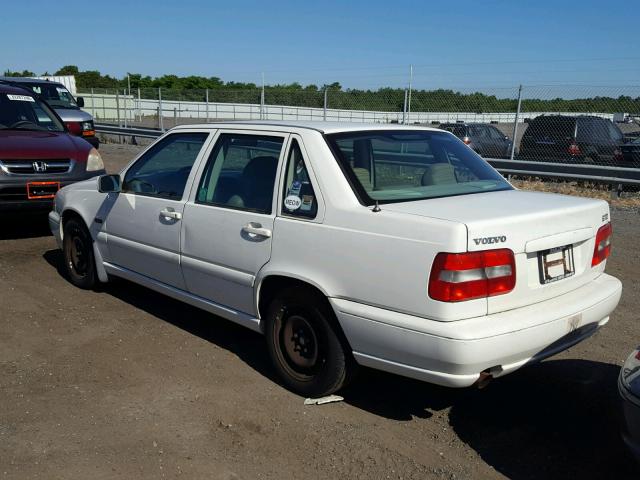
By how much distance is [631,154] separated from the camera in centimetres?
1273

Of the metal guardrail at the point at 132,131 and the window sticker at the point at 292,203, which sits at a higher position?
the window sticker at the point at 292,203

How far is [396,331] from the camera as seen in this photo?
325 centimetres

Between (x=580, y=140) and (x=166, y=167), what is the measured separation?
1091cm

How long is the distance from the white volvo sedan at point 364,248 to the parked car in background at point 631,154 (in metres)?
9.53

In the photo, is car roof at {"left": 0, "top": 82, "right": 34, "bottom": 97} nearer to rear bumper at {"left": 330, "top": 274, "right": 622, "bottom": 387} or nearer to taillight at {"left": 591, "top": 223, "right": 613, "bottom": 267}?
rear bumper at {"left": 330, "top": 274, "right": 622, "bottom": 387}

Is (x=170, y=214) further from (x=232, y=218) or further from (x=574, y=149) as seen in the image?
(x=574, y=149)

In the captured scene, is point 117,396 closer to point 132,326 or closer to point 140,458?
point 140,458

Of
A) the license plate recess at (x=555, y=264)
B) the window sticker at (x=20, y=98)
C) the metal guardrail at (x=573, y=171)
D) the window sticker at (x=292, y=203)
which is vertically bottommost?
the metal guardrail at (x=573, y=171)

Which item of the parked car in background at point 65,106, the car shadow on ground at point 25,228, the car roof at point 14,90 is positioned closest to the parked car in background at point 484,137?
the parked car in background at point 65,106

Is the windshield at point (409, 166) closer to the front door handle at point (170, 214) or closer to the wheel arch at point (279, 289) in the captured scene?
the wheel arch at point (279, 289)

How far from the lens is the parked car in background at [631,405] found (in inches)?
108

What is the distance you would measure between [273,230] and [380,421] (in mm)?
1285

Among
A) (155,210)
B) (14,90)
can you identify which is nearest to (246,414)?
(155,210)

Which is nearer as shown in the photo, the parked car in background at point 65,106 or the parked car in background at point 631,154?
the parked car in background at point 631,154
